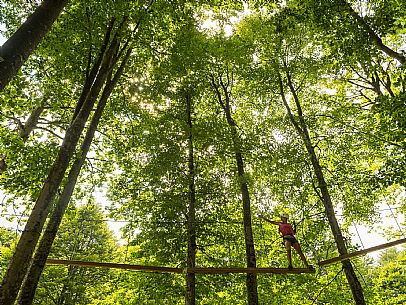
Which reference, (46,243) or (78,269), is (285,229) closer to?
(46,243)

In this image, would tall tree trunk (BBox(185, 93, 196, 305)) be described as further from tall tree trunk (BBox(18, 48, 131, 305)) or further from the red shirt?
tall tree trunk (BBox(18, 48, 131, 305))

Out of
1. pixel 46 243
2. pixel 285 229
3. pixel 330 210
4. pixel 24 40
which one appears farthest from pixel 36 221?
pixel 330 210

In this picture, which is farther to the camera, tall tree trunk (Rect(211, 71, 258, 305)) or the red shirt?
tall tree trunk (Rect(211, 71, 258, 305))

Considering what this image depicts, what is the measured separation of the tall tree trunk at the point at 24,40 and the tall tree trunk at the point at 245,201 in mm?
7822

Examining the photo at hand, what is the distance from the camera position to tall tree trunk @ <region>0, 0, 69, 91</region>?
9.55 feet

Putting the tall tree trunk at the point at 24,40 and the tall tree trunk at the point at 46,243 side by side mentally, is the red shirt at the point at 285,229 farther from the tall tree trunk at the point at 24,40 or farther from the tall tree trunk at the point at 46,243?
the tall tree trunk at the point at 24,40

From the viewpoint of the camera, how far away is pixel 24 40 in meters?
3.16

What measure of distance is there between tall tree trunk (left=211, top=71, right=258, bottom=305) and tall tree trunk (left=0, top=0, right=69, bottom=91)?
7822 mm

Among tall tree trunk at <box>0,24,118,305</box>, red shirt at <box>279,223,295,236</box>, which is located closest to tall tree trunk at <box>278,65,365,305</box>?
red shirt at <box>279,223,295,236</box>

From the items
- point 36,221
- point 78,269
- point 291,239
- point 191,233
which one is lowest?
point 36,221

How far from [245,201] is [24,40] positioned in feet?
29.4

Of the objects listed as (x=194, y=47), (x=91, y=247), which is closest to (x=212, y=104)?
(x=194, y=47)

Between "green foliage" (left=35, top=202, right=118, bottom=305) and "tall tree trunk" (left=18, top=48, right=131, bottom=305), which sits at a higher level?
"green foliage" (left=35, top=202, right=118, bottom=305)

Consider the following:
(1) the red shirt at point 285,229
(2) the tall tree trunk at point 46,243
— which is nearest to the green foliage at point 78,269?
(2) the tall tree trunk at point 46,243
